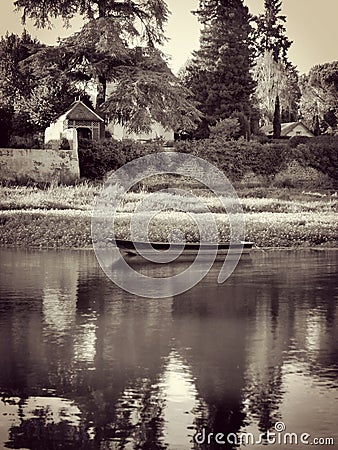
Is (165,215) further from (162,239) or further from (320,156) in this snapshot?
(320,156)

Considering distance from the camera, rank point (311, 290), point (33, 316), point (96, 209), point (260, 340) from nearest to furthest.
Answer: point (260, 340) < point (33, 316) < point (311, 290) < point (96, 209)

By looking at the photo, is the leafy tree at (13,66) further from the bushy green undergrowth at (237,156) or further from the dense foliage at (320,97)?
the dense foliage at (320,97)

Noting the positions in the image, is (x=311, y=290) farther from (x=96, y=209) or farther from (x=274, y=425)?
(x=96, y=209)

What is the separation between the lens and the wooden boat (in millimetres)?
13680

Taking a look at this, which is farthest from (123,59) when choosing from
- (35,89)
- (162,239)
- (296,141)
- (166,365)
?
(166,365)

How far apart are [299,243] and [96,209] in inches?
181

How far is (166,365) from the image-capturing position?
652 centimetres

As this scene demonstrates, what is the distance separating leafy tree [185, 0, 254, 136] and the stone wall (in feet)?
23.4

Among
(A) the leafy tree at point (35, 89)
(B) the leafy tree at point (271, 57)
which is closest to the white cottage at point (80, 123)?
(A) the leafy tree at point (35, 89)

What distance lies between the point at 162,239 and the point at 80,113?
11.3 m

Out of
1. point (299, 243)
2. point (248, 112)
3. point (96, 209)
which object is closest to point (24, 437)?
point (299, 243)

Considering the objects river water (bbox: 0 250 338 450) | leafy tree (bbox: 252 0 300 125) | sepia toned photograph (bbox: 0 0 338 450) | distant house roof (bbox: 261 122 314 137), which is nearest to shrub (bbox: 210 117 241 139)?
sepia toned photograph (bbox: 0 0 338 450)

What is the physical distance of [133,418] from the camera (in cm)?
528

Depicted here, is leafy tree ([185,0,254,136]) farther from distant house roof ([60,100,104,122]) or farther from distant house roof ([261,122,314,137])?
distant house roof ([261,122,314,137])
